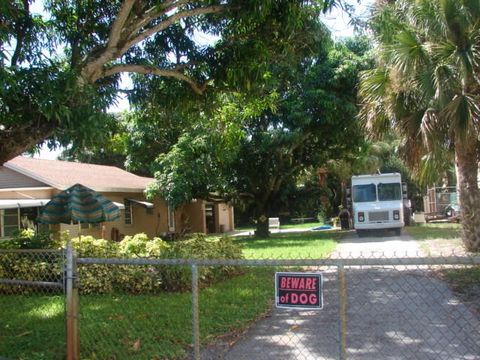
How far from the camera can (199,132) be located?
20.1 m

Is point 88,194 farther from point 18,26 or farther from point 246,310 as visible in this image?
point 246,310

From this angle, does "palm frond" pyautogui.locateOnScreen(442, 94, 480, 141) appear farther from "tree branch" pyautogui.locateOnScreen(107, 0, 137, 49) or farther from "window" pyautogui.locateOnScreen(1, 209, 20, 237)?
"window" pyautogui.locateOnScreen(1, 209, 20, 237)

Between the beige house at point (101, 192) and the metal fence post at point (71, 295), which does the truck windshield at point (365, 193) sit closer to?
the beige house at point (101, 192)

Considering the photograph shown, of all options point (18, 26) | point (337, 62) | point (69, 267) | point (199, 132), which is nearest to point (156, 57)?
point (18, 26)

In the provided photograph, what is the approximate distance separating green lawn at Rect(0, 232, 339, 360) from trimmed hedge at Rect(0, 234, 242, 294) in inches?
10.6

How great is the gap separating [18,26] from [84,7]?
4.68 feet

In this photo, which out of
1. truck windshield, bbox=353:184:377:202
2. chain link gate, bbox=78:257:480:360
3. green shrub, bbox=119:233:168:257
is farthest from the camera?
truck windshield, bbox=353:184:377:202

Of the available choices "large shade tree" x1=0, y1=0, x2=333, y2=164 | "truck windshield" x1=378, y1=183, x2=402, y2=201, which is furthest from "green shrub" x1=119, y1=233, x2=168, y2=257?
"truck windshield" x1=378, y1=183, x2=402, y2=201

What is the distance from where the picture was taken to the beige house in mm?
19531

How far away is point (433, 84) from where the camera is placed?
11.5 m

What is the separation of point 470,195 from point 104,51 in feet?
30.6

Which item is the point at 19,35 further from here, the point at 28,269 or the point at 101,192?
the point at 101,192

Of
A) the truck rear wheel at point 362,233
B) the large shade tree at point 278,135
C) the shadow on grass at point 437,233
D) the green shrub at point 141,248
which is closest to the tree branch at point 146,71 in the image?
the green shrub at point 141,248

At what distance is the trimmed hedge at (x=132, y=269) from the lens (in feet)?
31.0
